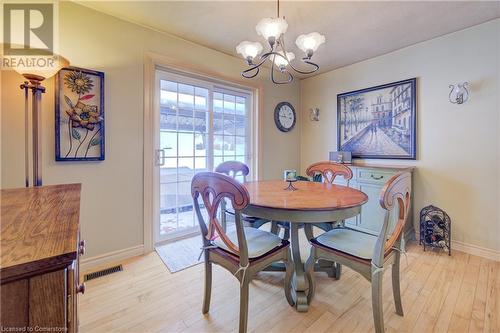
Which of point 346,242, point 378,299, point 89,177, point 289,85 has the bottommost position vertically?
point 378,299

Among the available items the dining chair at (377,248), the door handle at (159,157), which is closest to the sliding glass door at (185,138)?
the door handle at (159,157)

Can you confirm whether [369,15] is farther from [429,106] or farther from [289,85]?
[289,85]

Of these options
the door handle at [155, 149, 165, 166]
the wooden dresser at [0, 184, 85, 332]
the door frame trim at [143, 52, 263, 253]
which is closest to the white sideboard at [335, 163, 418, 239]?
the door handle at [155, 149, 165, 166]

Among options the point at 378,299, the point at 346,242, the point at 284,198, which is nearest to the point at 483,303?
the point at 378,299

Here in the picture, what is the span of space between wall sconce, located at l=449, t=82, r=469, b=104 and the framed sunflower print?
3665mm

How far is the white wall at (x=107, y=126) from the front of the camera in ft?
5.91

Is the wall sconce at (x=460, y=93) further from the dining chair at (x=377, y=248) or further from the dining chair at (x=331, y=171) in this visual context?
the dining chair at (x=377, y=248)

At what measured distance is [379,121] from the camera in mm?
3084

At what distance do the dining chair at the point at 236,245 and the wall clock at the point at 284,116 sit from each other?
2448mm

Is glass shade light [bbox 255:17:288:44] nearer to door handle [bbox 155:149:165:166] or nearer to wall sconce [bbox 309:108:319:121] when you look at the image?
door handle [bbox 155:149:165:166]

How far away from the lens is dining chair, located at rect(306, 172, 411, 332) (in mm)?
1263

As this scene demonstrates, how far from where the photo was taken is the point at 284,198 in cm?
162

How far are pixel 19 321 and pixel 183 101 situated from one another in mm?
2647

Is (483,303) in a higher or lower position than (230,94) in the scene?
lower
